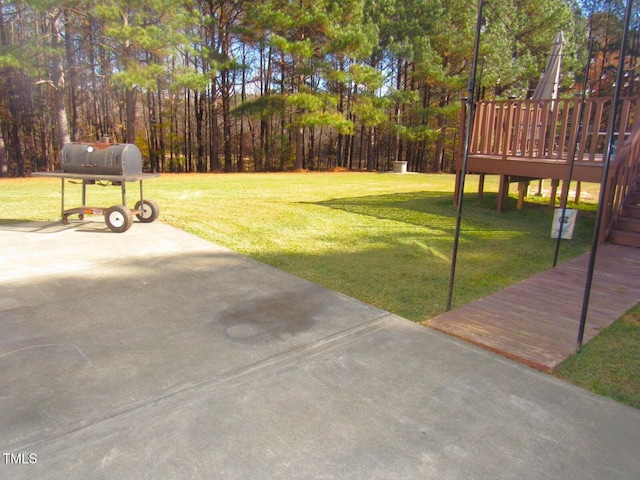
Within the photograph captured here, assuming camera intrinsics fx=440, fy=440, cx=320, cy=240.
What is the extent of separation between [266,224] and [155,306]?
3.51 meters

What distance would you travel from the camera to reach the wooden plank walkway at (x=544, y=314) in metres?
2.93

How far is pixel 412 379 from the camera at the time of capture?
2520mm

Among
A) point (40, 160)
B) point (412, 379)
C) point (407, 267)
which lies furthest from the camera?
point (40, 160)

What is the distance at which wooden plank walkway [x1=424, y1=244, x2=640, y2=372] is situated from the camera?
293 centimetres

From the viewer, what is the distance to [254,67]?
23.7 m

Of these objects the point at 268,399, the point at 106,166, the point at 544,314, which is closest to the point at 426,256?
the point at 544,314

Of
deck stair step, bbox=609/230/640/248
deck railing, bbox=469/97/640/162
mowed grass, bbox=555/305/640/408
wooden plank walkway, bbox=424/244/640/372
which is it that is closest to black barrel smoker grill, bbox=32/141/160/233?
wooden plank walkway, bbox=424/244/640/372

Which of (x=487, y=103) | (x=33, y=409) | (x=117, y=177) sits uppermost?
(x=487, y=103)

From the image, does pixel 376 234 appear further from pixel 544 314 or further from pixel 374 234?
pixel 544 314

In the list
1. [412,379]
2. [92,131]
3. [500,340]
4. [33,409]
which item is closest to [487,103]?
[500,340]

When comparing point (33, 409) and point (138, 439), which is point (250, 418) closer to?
point (138, 439)

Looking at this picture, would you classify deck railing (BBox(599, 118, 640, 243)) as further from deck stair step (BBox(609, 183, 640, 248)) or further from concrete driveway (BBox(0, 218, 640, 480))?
concrete driveway (BBox(0, 218, 640, 480))

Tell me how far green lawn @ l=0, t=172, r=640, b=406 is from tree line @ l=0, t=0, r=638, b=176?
761cm

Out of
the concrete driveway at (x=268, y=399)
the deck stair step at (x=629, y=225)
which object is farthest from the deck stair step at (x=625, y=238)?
the concrete driveway at (x=268, y=399)
